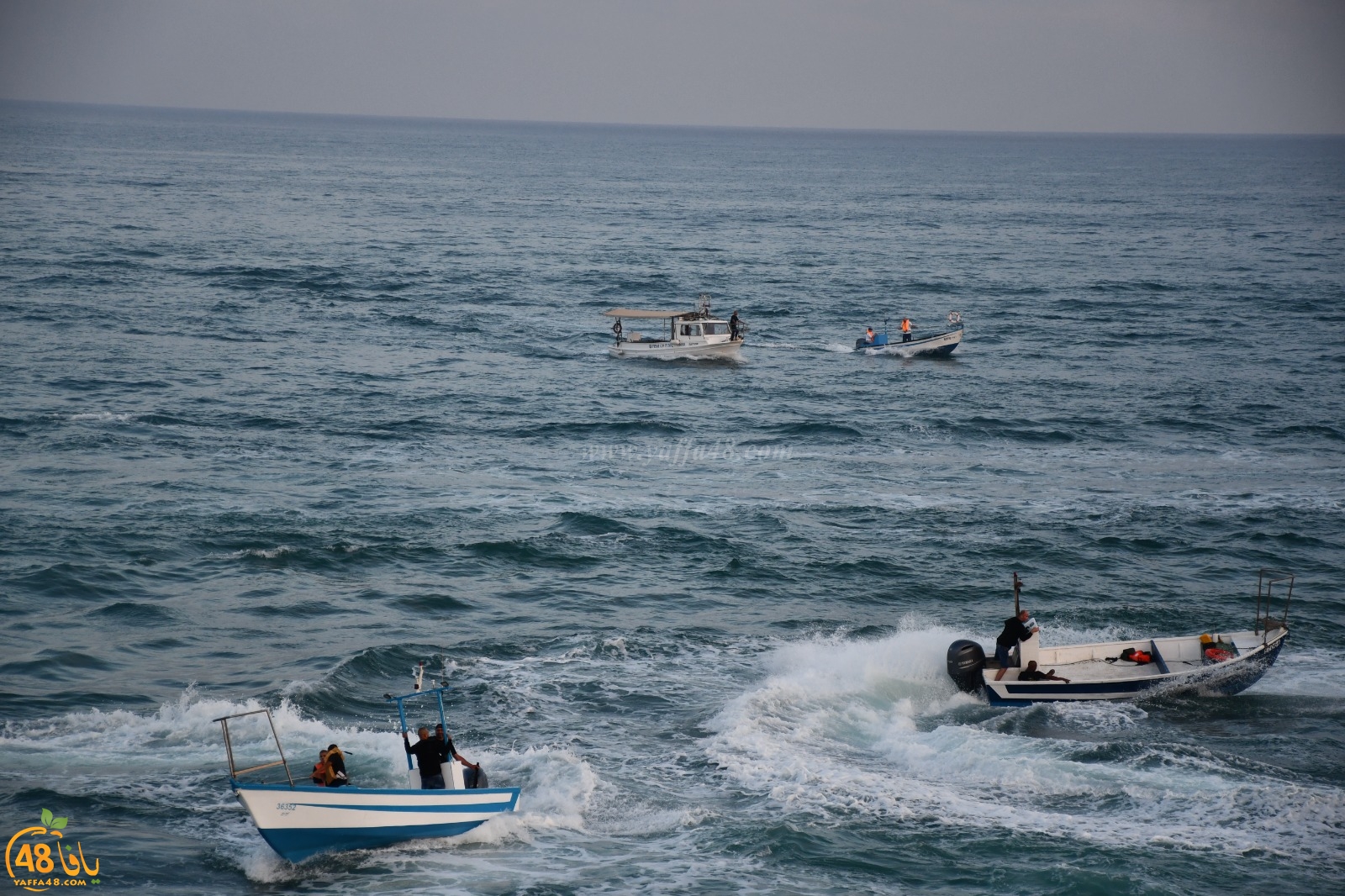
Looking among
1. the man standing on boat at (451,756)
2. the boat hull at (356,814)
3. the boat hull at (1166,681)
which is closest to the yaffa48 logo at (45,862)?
the boat hull at (356,814)

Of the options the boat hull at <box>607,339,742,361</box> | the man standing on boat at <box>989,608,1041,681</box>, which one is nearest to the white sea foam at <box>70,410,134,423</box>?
the boat hull at <box>607,339,742,361</box>

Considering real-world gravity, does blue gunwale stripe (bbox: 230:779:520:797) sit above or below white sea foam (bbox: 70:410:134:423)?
below

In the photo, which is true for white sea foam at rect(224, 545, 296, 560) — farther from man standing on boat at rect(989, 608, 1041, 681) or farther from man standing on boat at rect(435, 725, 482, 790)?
man standing on boat at rect(989, 608, 1041, 681)

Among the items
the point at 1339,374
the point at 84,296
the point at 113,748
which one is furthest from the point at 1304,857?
the point at 84,296

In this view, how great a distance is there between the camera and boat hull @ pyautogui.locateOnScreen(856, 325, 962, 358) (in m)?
64.8

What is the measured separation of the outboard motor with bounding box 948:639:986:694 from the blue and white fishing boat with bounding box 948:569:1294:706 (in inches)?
0.7

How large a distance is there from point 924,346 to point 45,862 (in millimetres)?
51838

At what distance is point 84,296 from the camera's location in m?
71.4

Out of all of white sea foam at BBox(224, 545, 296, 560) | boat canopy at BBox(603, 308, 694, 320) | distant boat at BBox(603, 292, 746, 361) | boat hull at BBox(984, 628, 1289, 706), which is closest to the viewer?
boat hull at BBox(984, 628, 1289, 706)

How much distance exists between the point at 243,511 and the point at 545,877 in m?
20.9

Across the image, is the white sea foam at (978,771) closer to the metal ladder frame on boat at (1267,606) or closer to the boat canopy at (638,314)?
the metal ladder frame on boat at (1267,606)

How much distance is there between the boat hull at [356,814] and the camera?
65.5 ft

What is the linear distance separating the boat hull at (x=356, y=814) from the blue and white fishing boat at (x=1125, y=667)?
11144 mm

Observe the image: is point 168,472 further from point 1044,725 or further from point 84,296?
point 84,296
